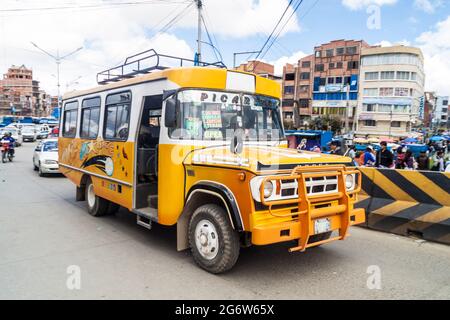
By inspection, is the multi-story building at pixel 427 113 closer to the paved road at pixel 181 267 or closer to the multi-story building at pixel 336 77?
the multi-story building at pixel 336 77

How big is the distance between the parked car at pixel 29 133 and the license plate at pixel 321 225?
44140mm

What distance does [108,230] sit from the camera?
6.88 metres

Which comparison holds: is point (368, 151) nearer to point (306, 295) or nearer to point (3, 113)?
point (306, 295)

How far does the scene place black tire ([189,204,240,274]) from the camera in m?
4.36

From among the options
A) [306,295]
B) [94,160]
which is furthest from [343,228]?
[94,160]

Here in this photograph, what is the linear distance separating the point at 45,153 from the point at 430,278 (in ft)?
49.2

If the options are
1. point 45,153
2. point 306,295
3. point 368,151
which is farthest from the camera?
point 45,153

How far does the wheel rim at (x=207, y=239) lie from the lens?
4.56 meters

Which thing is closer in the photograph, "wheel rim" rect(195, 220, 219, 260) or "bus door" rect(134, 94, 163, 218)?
"wheel rim" rect(195, 220, 219, 260)

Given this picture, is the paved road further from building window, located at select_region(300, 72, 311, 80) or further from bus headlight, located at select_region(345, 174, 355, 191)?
building window, located at select_region(300, 72, 311, 80)

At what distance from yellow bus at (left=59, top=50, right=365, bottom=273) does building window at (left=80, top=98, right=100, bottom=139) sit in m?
0.24

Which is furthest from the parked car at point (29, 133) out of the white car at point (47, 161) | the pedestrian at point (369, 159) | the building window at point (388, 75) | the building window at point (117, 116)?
the building window at point (388, 75)

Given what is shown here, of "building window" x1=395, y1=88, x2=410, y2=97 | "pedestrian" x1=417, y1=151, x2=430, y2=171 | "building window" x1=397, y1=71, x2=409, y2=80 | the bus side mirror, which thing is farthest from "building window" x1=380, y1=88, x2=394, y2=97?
the bus side mirror
